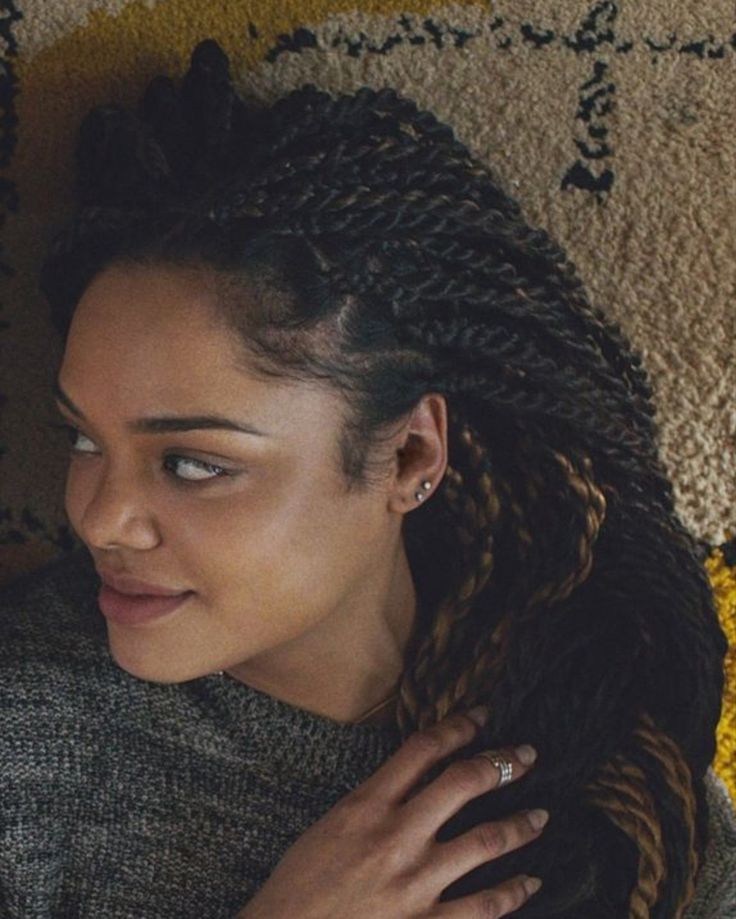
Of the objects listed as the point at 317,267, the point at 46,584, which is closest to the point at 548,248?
the point at 317,267

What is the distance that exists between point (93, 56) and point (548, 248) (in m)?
0.40

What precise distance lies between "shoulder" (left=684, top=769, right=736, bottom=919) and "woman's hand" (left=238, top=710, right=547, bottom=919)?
15cm

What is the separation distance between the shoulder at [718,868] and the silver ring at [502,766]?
0.17 meters

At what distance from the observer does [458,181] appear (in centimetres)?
106

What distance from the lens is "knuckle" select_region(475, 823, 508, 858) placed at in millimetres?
1124

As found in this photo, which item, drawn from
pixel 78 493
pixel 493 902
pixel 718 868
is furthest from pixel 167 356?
pixel 718 868

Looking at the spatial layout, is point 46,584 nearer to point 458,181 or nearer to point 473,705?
point 473,705

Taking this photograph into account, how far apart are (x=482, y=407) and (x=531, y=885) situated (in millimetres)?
401

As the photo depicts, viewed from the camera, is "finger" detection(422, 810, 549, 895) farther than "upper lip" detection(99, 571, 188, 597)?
Yes

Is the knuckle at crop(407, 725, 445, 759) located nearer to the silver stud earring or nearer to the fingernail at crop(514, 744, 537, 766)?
the fingernail at crop(514, 744, 537, 766)

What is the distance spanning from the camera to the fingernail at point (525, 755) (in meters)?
1.16

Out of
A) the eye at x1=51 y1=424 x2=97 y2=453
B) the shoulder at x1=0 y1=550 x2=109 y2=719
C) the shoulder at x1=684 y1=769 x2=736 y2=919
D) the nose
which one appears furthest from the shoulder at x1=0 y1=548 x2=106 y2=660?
the shoulder at x1=684 y1=769 x2=736 y2=919

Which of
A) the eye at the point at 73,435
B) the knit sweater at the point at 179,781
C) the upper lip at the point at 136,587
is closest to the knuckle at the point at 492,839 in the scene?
the knit sweater at the point at 179,781

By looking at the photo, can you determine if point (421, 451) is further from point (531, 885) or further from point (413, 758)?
point (531, 885)
